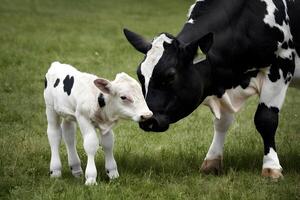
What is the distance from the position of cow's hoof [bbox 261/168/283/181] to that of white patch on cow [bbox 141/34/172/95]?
161 cm

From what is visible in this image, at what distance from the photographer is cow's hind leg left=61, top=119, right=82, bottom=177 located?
6148mm

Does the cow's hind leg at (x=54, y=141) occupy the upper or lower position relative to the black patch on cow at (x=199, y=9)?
lower

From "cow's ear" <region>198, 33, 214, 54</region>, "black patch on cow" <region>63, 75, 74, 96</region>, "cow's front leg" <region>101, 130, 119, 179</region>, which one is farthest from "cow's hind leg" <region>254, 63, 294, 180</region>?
"black patch on cow" <region>63, 75, 74, 96</region>

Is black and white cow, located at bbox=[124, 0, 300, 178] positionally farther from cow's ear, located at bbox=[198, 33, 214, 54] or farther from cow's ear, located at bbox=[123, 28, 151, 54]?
cow's ear, located at bbox=[198, 33, 214, 54]

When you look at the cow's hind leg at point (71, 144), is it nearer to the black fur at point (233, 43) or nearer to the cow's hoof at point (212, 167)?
Answer: the black fur at point (233, 43)

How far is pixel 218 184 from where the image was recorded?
616cm

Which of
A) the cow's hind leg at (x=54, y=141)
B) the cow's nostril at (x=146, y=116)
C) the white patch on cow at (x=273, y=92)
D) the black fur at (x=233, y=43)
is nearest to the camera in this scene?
the cow's nostril at (x=146, y=116)

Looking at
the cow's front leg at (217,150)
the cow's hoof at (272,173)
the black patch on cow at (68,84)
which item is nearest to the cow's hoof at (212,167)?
the cow's front leg at (217,150)

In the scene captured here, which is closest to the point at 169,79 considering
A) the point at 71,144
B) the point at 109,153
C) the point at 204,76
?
the point at 204,76

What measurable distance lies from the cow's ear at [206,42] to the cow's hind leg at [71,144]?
1.43m

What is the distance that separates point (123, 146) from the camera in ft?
24.9

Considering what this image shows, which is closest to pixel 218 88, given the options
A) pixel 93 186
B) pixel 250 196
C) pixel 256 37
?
pixel 256 37

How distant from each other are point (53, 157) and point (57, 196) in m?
0.69

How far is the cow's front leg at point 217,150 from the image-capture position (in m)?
6.81
